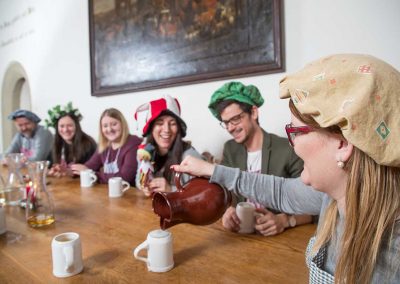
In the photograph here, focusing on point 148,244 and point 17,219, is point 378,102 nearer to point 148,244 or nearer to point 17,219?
point 148,244

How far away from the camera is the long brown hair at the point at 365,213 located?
19.7 inches

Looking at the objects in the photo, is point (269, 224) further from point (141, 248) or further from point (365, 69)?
point (365, 69)

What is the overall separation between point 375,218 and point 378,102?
19 cm

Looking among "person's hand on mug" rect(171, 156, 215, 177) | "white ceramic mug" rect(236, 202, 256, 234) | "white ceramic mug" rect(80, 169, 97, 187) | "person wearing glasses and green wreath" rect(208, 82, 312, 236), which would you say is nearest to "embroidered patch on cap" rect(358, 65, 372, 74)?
"person's hand on mug" rect(171, 156, 215, 177)

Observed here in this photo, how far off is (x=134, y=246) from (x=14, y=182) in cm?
94

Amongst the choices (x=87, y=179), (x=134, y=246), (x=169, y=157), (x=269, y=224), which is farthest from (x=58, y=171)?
(x=269, y=224)

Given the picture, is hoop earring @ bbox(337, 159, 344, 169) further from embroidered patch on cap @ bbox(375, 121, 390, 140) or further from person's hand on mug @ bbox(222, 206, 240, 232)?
person's hand on mug @ bbox(222, 206, 240, 232)

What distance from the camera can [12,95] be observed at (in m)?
4.83

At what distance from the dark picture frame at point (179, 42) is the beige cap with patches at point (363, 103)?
4.79 feet

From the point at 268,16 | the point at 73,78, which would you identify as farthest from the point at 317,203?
the point at 73,78

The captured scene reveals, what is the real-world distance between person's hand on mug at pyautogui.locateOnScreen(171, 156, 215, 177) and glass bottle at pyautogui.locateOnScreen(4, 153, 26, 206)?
91 centimetres

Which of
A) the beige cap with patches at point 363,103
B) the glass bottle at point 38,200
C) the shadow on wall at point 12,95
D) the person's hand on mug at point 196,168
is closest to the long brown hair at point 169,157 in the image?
the glass bottle at point 38,200

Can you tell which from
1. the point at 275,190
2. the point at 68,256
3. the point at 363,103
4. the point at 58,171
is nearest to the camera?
the point at 363,103

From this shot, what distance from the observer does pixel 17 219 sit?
1175mm
